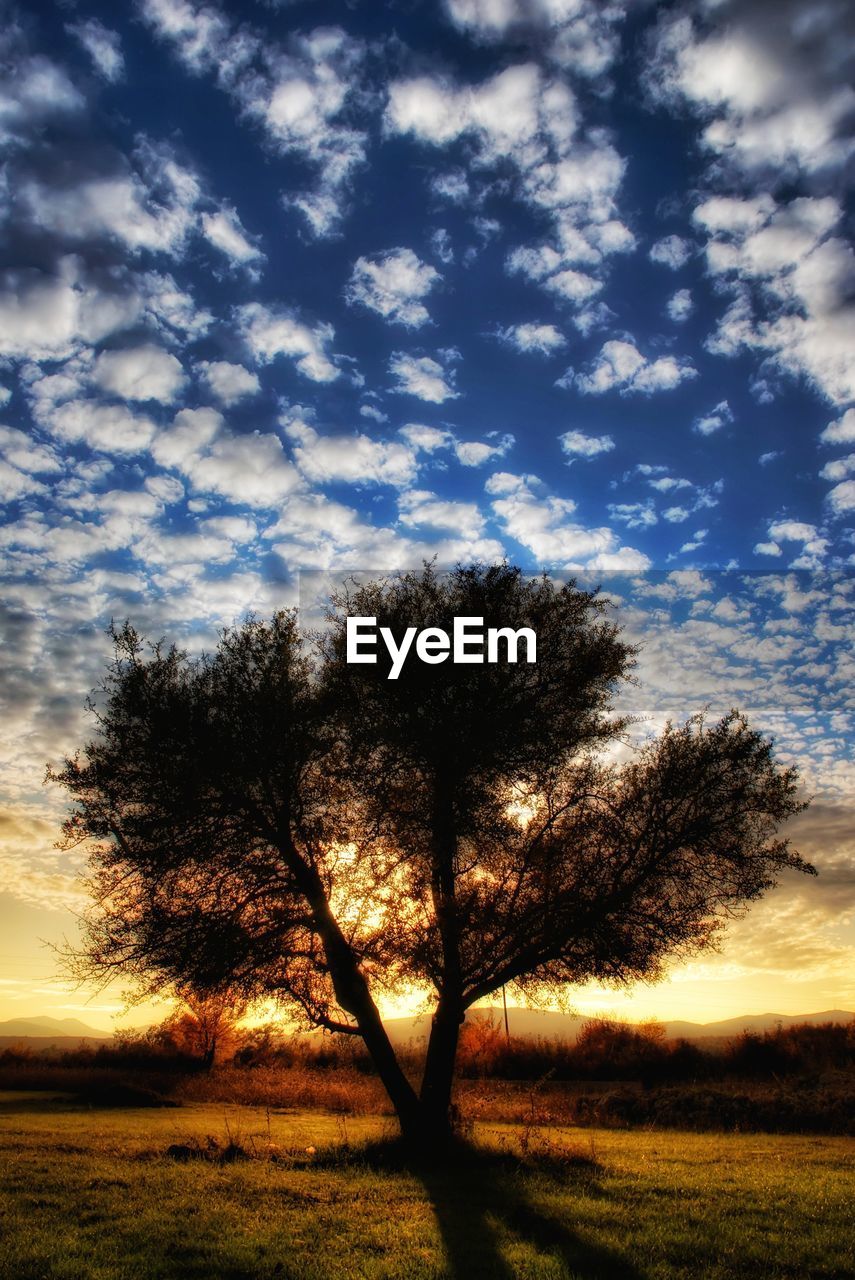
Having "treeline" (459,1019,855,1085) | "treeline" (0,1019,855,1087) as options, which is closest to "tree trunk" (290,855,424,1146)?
"treeline" (0,1019,855,1087)

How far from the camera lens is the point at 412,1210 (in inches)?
458

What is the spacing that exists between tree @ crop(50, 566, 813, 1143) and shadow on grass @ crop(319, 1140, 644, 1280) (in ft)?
4.80

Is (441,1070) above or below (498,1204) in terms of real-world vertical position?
above

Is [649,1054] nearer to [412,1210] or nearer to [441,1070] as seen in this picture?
[441,1070]

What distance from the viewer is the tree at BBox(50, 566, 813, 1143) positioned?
55.5ft

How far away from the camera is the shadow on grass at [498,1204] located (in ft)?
28.9

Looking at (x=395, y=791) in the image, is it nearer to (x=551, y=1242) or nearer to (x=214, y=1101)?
(x=551, y=1242)

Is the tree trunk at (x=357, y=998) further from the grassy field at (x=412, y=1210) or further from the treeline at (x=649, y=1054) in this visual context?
the treeline at (x=649, y=1054)

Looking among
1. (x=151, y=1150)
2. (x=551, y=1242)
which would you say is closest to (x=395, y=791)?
(x=551, y=1242)

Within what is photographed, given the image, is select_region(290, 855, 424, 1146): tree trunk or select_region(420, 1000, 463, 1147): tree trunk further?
select_region(420, 1000, 463, 1147): tree trunk

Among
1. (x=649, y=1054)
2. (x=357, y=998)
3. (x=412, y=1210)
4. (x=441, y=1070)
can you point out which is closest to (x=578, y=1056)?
(x=649, y=1054)

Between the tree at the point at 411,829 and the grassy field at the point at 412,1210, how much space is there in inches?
134

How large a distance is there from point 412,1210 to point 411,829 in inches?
284

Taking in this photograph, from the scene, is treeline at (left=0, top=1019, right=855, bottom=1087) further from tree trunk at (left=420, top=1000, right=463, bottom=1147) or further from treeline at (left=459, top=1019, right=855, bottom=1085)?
tree trunk at (left=420, top=1000, right=463, bottom=1147)
